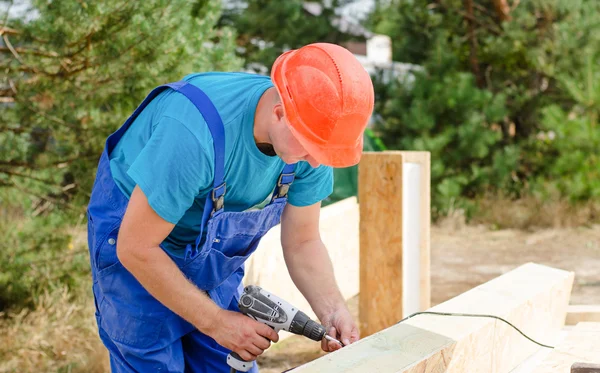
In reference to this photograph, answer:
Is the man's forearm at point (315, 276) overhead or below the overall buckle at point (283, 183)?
below

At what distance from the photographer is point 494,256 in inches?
326

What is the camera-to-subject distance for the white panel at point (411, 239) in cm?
470

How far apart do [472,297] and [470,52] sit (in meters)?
7.78

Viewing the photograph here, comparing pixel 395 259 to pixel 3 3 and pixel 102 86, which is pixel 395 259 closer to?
pixel 102 86

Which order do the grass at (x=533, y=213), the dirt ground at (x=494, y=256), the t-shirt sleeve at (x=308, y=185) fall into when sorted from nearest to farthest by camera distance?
1. the t-shirt sleeve at (x=308, y=185)
2. the dirt ground at (x=494, y=256)
3. the grass at (x=533, y=213)

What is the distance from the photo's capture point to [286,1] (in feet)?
33.3

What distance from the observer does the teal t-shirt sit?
2.11 metres

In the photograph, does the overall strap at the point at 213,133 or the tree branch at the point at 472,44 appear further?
the tree branch at the point at 472,44

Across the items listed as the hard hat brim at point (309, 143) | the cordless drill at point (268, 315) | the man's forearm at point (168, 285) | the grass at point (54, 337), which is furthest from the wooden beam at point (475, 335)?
the grass at point (54, 337)

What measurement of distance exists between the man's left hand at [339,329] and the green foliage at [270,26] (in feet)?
23.7

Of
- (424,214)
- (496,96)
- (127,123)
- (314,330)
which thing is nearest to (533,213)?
(496,96)

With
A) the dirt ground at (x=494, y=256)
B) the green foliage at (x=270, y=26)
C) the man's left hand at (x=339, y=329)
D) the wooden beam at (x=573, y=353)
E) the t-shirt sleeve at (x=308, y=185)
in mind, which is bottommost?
the dirt ground at (x=494, y=256)

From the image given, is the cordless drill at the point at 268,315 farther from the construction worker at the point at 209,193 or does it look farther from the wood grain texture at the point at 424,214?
the wood grain texture at the point at 424,214

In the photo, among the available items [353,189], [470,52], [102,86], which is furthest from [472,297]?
[470,52]
